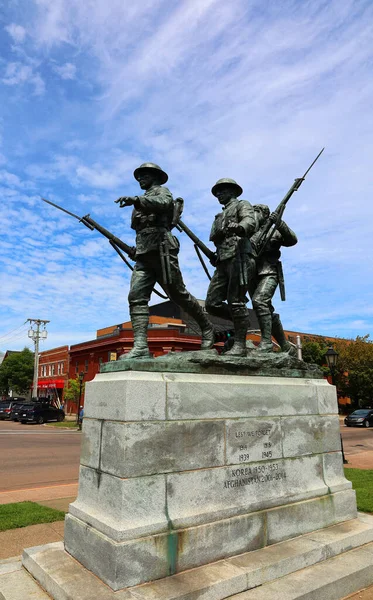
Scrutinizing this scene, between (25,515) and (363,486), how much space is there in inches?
248

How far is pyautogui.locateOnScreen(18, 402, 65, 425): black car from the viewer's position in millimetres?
29953

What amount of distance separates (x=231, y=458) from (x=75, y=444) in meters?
14.3

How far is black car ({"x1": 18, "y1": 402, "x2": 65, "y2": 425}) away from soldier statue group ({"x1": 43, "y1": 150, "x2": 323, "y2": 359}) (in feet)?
89.2

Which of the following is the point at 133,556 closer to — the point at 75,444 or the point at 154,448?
the point at 154,448

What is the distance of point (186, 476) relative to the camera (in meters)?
4.01

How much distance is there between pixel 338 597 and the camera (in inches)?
153

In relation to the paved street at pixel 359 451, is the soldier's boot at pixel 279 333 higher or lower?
higher

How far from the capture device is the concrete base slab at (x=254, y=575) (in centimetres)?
343

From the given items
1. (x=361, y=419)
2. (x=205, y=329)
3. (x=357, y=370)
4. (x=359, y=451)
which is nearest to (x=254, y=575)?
(x=205, y=329)

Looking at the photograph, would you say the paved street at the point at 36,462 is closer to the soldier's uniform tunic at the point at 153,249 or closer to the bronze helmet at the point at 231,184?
the soldier's uniform tunic at the point at 153,249

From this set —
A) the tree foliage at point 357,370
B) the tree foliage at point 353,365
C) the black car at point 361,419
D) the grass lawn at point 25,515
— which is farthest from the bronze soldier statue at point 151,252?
the tree foliage at point 357,370

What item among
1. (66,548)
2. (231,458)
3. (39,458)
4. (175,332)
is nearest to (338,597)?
(231,458)

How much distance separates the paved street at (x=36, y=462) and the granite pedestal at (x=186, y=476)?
233 inches

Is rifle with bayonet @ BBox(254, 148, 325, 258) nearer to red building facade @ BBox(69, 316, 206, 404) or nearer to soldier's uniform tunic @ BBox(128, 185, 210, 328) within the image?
soldier's uniform tunic @ BBox(128, 185, 210, 328)
